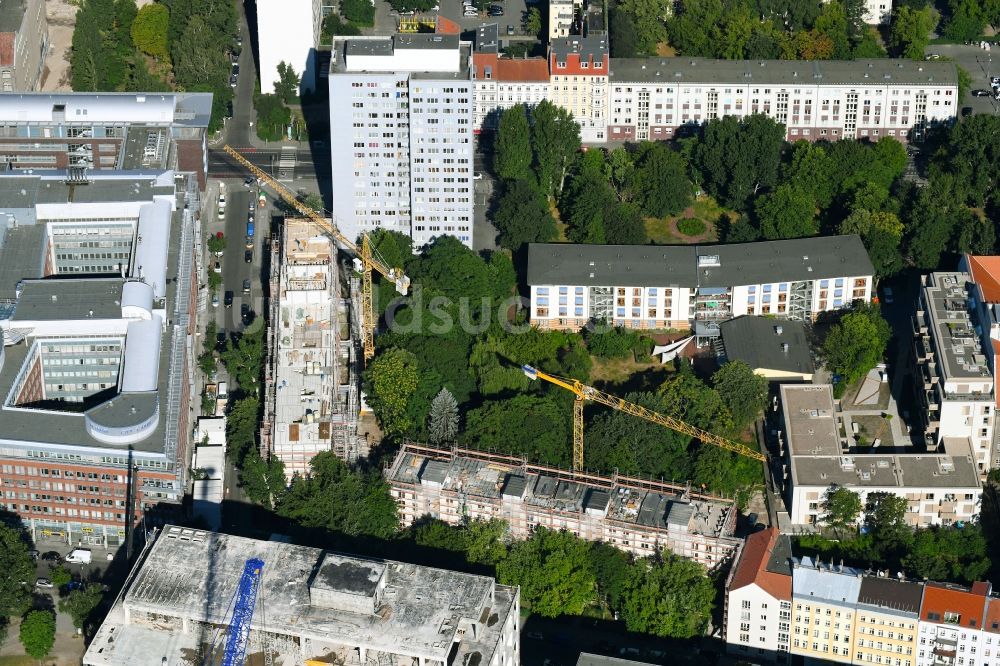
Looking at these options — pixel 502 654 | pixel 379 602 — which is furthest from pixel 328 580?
pixel 502 654

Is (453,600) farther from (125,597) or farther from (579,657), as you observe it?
(125,597)

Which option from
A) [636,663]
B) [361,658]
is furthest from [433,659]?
[636,663]

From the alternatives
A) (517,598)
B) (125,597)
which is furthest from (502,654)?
(125,597)

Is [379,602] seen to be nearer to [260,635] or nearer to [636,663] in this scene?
[260,635]

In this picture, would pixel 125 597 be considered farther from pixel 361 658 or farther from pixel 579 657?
pixel 579 657
